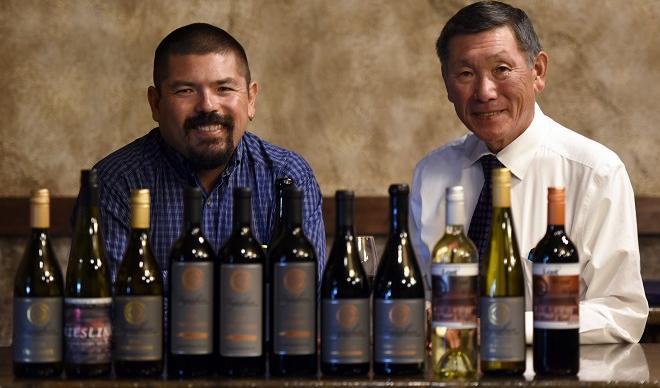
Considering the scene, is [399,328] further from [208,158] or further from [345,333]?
[208,158]

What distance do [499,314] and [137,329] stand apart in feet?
1.59

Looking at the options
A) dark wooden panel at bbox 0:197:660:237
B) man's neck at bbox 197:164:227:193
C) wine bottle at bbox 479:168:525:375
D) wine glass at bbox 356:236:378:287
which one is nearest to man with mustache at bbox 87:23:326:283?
man's neck at bbox 197:164:227:193

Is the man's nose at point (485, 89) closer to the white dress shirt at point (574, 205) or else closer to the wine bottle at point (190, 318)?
the white dress shirt at point (574, 205)

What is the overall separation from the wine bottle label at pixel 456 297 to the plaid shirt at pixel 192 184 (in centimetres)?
106

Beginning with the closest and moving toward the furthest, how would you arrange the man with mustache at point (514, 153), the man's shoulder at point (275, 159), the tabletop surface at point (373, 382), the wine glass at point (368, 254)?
the tabletop surface at point (373, 382) < the wine glass at point (368, 254) < the man with mustache at point (514, 153) < the man's shoulder at point (275, 159)

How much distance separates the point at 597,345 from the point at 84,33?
2.64 m

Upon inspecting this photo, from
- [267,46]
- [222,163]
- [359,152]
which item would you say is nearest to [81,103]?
[267,46]

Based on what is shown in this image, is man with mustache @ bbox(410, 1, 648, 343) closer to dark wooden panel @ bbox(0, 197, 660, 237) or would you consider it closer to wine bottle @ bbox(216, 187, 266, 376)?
wine bottle @ bbox(216, 187, 266, 376)

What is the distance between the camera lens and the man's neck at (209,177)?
2.71m

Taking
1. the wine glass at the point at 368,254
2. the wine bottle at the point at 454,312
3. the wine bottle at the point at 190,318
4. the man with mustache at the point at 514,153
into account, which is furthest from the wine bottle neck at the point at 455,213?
the man with mustache at the point at 514,153

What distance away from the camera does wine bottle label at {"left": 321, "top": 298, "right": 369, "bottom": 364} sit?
4.78ft

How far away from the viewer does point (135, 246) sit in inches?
62.7

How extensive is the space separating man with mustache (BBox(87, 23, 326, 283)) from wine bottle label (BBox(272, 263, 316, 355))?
3.58 ft

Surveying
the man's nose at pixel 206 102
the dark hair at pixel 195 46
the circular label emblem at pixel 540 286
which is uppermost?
the dark hair at pixel 195 46
